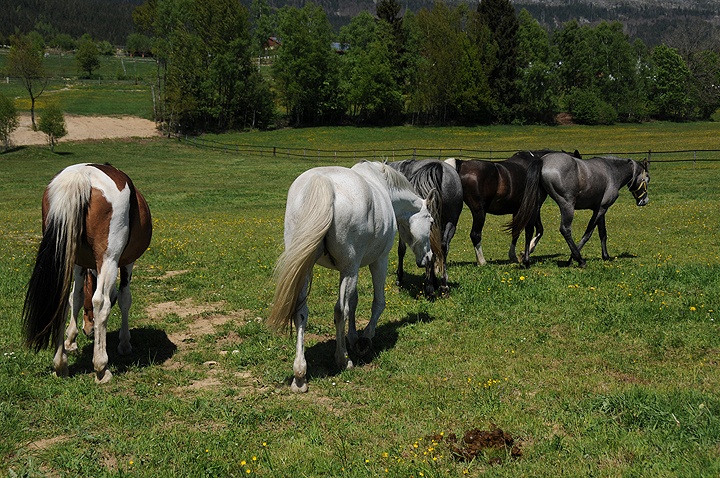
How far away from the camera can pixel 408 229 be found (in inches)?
362

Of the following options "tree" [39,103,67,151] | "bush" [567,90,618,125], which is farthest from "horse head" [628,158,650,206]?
"bush" [567,90,618,125]

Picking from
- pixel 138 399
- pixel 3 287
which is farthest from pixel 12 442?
pixel 3 287

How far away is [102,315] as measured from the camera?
6645 millimetres

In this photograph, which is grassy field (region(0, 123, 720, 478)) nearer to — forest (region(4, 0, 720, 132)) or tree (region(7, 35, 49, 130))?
tree (region(7, 35, 49, 130))

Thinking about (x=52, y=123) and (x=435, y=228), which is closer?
(x=435, y=228)

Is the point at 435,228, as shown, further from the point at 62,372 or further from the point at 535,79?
the point at 535,79

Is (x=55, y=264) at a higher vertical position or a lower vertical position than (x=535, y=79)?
lower

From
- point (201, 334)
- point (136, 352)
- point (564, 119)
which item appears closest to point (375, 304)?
point (201, 334)

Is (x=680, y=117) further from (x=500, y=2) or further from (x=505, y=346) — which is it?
(x=505, y=346)

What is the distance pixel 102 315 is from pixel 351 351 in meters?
3.04

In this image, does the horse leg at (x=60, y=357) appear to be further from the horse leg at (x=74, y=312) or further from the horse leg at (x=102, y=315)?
the horse leg at (x=74, y=312)

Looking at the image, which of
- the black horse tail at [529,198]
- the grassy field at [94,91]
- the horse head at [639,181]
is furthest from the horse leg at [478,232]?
the grassy field at [94,91]

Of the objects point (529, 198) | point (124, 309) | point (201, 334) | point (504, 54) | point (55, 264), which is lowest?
point (201, 334)

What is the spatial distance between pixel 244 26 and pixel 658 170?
50.9 m
